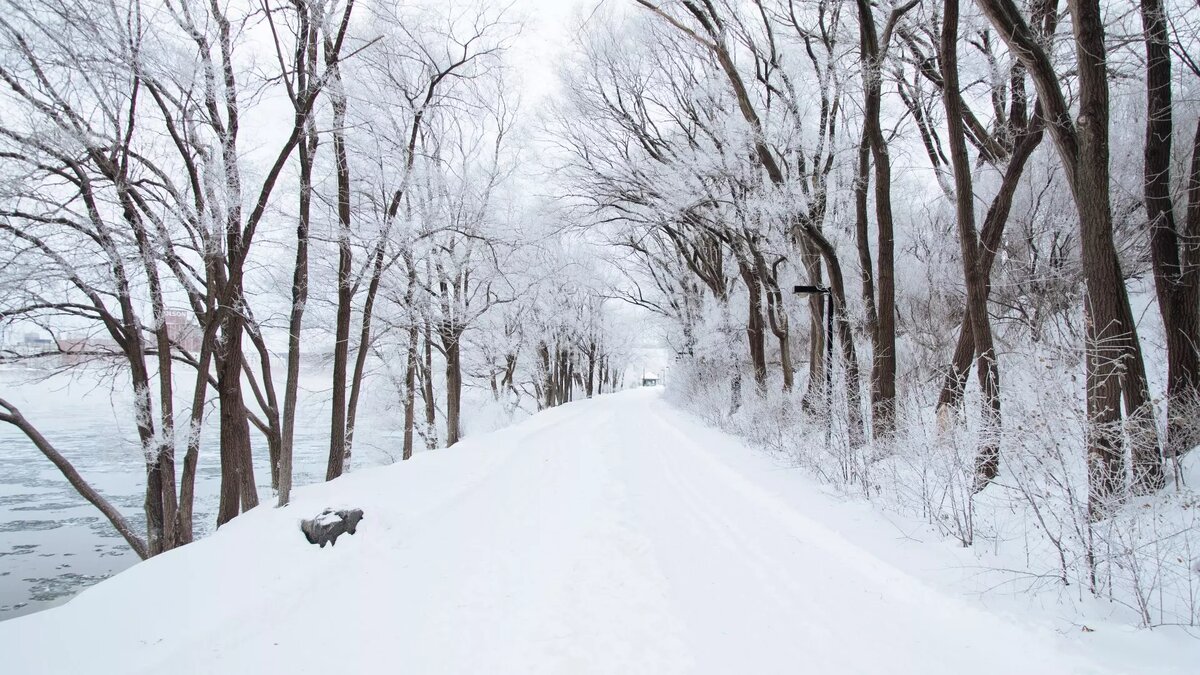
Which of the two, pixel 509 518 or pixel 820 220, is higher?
pixel 820 220

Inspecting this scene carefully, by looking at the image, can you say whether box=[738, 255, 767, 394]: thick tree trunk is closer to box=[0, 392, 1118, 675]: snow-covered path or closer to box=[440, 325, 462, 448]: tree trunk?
box=[440, 325, 462, 448]: tree trunk

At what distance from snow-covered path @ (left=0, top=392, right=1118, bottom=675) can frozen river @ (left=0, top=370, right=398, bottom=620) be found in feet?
26.2

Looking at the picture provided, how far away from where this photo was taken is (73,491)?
1806 cm

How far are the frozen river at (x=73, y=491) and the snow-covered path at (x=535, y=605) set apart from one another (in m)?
7.99

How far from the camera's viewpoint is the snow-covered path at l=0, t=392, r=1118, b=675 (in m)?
2.90

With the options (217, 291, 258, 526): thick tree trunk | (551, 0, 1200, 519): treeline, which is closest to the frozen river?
(217, 291, 258, 526): thick tree trunk

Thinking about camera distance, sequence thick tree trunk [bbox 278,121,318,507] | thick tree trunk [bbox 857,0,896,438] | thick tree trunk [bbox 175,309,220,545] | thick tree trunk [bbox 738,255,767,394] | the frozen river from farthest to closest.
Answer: thick tree trunk [bbox 738,255,767,394] → the frozen river → thick tree trunk [bbox 175,309,220,545] → thick tree trunk [bbox 278,121,318,507] → thick tree trunk [bbox 857,0,896,438]

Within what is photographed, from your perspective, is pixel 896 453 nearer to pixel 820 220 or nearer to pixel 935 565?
pixel 935 565

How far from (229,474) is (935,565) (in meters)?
10.4

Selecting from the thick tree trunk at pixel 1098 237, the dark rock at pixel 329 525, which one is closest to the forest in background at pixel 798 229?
the thick tree trunk at pixel 1098 237

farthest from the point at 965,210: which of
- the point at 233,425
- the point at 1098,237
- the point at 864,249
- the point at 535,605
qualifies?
the point at 233,425

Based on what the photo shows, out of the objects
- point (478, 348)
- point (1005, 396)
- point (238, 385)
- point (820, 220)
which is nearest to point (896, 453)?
point (1005, 396)

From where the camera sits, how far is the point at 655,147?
14297 mm

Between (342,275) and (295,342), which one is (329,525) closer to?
(295,342)
